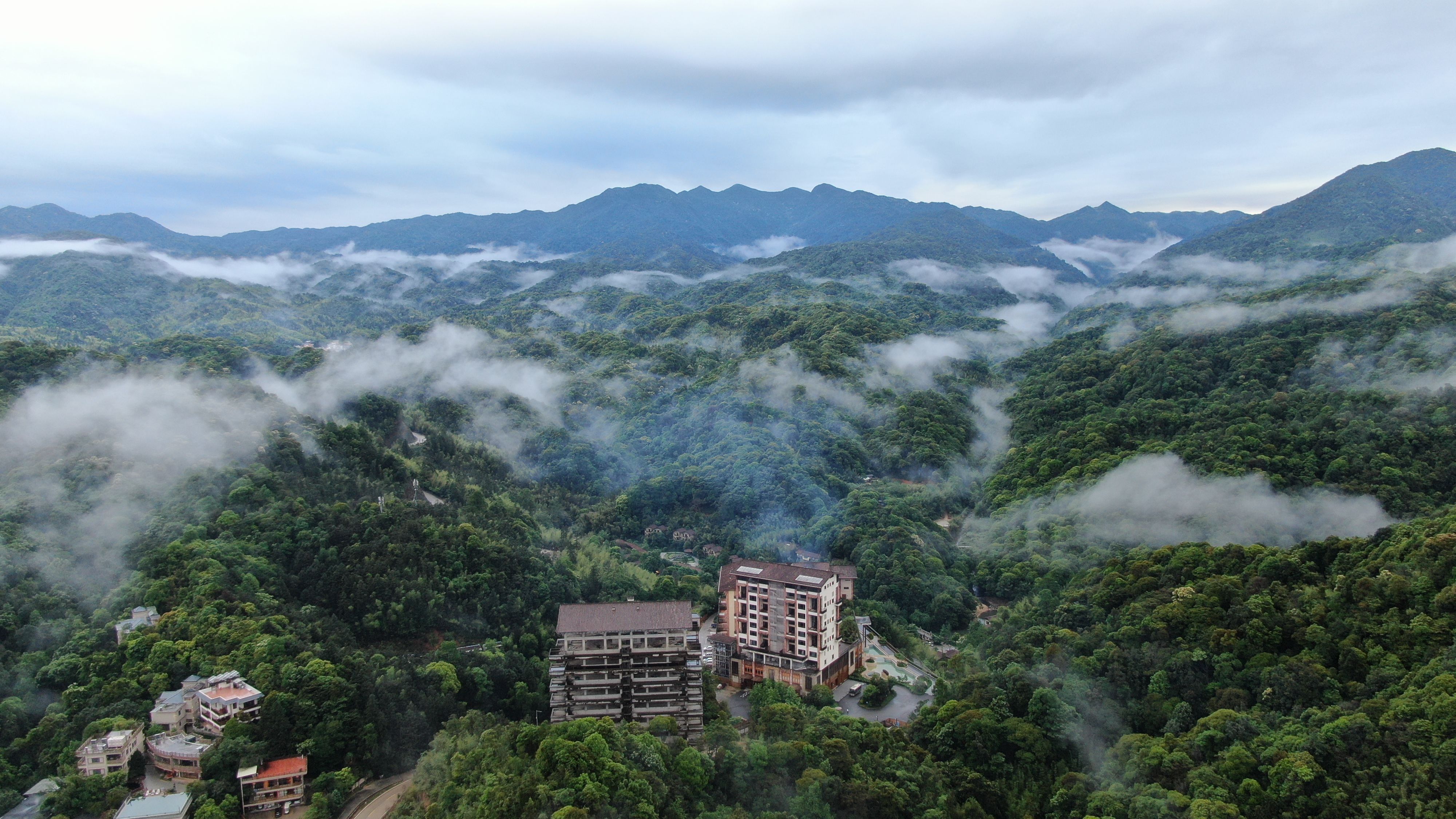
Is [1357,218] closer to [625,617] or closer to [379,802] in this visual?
[625,617]

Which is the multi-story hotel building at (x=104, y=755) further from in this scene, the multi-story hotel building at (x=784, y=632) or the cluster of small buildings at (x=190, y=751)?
the multi-story hotel building at (x=784, y=632)

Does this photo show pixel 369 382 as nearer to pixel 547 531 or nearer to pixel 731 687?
pixel 547 531

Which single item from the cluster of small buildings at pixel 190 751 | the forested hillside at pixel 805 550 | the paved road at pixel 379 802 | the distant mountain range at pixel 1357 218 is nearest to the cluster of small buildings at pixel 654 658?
the forested hillside at pixel 805 550

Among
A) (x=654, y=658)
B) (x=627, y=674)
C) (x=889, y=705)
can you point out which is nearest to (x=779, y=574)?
(x=889, y=705)

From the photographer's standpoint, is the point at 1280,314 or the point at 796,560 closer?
the point at 796,560

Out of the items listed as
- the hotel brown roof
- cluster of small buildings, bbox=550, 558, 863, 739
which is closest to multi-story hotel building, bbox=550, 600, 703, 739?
cluster of small buildings, bbox=550, 558, 863, 739

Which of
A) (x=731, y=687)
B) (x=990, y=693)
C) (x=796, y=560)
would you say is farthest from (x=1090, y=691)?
(x=796, y=560)

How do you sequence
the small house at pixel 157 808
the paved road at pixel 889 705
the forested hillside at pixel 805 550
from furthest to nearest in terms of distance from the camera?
the paved road at pixel 889 705
the forested hillside at pixel 805 550
the small house at pixel 157 808
